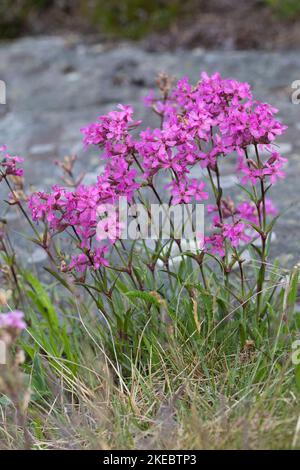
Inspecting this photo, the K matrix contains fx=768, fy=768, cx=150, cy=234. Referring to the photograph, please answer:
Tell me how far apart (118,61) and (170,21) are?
1.03 metres

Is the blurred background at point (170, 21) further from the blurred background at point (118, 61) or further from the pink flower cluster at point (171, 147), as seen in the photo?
the pink flower cluster at point (171, 147)

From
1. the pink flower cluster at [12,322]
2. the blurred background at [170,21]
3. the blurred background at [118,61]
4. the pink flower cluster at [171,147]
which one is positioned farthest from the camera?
the blurred background at [170,21]

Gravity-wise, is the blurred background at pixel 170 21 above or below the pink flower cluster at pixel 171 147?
above

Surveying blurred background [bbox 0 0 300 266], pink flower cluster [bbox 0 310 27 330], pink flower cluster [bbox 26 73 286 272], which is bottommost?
pink flower cluster [bbox 0 310 27 330]

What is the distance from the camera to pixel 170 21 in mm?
6438

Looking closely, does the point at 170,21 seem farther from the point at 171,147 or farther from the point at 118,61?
the point at 171,147

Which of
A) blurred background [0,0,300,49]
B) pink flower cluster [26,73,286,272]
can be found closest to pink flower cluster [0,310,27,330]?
pink flower cluster [26,73,286,272]

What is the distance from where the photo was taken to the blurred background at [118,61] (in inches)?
166

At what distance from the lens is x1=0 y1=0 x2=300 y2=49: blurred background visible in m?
6.02

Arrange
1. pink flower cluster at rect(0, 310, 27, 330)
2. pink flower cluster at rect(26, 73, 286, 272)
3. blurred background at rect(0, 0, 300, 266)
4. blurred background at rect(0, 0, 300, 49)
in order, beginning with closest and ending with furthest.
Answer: pink flower cluster at rect(0, 310, 27, 330)
pink flower cluster at rect(26, 73, 286, 272)
blurred background at rect(0, 0, 300, 266)
blurred background at rect(0, 0, 300, 49)

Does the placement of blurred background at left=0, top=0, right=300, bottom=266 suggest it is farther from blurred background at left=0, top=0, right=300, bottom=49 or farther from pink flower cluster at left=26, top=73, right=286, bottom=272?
pink flower cluster at left=26, top=73, right=286, bottom=272

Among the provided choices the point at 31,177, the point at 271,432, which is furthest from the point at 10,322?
the point at 31,177

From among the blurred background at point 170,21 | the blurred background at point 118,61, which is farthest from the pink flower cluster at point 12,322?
the blurred background at point 170,21

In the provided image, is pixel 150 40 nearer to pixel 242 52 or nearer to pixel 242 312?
pixel 242 52
